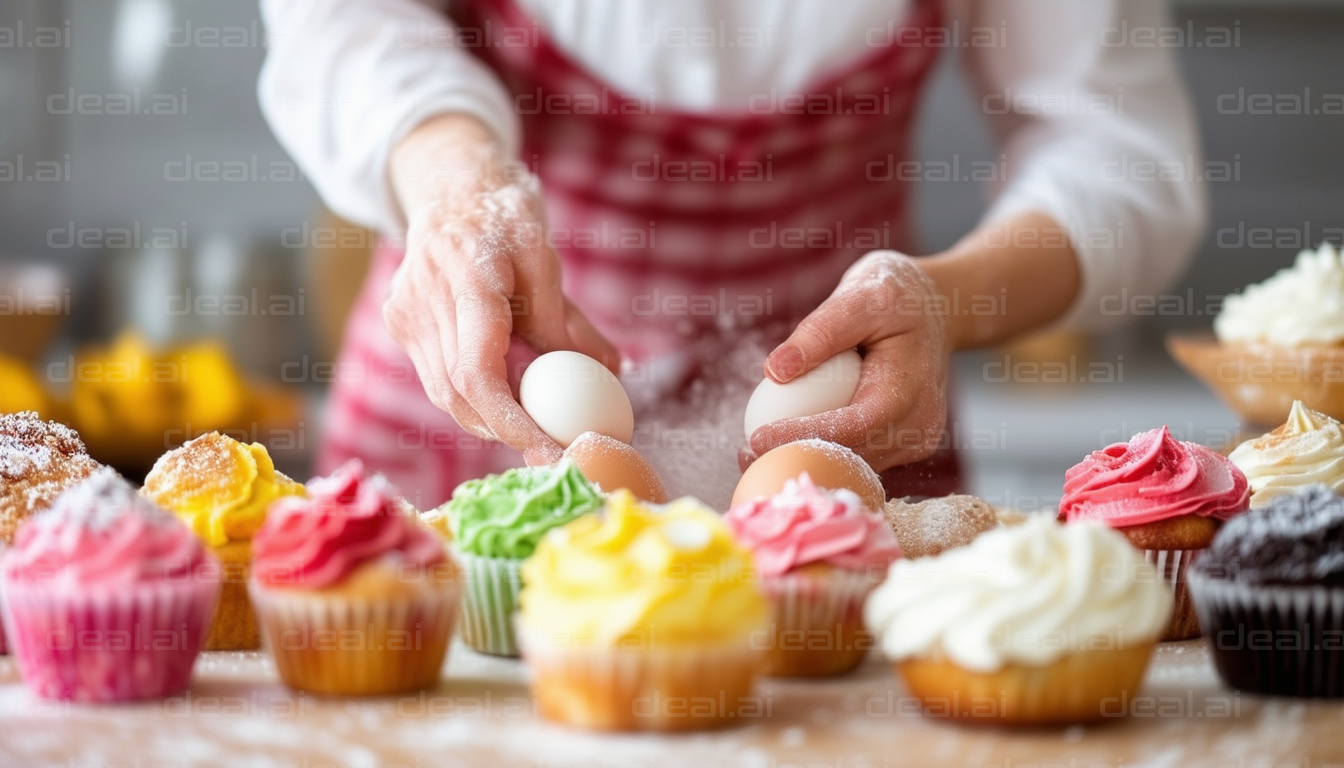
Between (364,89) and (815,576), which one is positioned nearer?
(815,576)

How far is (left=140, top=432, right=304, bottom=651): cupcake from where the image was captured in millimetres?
1179

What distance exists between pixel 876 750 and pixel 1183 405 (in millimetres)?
2871

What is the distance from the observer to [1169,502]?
1.31 meters

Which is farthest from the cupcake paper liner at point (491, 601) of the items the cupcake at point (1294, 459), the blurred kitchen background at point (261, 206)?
the blurred kitchen background at point (261, 206)

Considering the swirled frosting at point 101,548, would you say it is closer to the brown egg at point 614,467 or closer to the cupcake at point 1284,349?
the brown egg at point 614,467

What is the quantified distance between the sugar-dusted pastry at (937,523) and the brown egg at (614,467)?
0.24 meters

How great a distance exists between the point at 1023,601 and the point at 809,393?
0.52m

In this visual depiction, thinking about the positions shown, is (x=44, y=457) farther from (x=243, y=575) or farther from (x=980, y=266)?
(x=980, y=266)

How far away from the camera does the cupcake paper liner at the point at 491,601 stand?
1.16 meters

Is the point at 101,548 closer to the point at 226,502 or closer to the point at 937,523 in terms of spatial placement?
the point at 226,502

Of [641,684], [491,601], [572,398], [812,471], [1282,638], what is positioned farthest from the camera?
[572,398]

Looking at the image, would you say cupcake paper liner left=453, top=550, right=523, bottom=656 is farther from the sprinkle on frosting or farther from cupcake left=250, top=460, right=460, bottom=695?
the sprinkle on frosting

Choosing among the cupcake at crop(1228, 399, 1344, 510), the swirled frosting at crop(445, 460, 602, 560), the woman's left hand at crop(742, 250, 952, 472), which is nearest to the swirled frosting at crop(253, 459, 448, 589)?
the swirled frosting at crop(445, 460, 602, 560)

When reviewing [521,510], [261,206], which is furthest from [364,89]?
[261,206]
